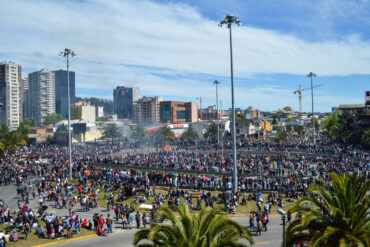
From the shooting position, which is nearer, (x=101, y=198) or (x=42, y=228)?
(x=42, y=228)

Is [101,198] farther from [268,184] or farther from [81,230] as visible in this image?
[268,184]

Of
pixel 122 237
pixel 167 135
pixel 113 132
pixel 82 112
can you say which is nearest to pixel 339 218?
pixel 122 237

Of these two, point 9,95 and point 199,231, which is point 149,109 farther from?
point 199,231

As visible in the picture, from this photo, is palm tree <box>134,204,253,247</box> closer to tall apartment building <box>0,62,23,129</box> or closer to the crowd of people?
the crowd of people

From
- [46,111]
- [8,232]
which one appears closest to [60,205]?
[8,232]

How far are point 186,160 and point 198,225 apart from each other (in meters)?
33.2

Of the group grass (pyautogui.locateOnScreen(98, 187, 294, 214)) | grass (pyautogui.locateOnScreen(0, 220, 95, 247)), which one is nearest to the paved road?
grass (pyautogui.locateOnScreen(0, 220, 95, 247))

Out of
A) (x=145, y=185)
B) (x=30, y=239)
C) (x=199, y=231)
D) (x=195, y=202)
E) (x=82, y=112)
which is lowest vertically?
(x=30, y=239)

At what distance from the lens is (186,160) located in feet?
136

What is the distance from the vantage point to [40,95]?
189 m

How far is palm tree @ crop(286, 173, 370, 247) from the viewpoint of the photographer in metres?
8.48

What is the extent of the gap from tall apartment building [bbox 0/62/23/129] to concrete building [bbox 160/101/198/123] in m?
79.0

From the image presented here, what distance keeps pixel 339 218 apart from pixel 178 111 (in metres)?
115

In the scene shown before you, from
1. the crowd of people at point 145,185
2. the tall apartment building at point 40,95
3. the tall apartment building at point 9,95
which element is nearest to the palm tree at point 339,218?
the crowd of people at point 145,185
